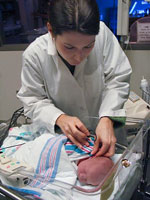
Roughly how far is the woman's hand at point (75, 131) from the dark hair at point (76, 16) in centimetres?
37

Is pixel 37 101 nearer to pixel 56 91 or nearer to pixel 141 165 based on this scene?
pixel 56 91

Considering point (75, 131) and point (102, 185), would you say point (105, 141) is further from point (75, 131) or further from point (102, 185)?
point (102, 185)

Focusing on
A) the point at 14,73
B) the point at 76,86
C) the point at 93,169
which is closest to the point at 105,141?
the point at 93,169

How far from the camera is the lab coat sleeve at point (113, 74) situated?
111cm

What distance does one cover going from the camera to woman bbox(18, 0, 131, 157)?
97 centimetres

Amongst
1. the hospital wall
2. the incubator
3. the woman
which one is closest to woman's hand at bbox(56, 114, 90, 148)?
the woman

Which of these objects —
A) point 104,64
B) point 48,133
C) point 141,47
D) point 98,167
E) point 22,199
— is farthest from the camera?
point 141,47

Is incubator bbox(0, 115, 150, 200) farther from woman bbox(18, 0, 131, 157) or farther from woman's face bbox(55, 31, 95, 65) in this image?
woman's face bbox(55, 31, 95, 65)

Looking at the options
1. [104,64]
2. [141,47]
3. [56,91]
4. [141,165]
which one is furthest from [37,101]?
[141,47]

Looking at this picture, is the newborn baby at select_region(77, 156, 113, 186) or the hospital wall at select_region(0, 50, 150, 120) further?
the hospital wall at select_region(0, 50, 150, 120)

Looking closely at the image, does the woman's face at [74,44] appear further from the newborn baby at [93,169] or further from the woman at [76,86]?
the newborn baby at [93,169]

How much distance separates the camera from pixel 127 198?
2.32 ft

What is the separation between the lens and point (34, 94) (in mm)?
1141

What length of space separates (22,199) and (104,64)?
30.5 inches
